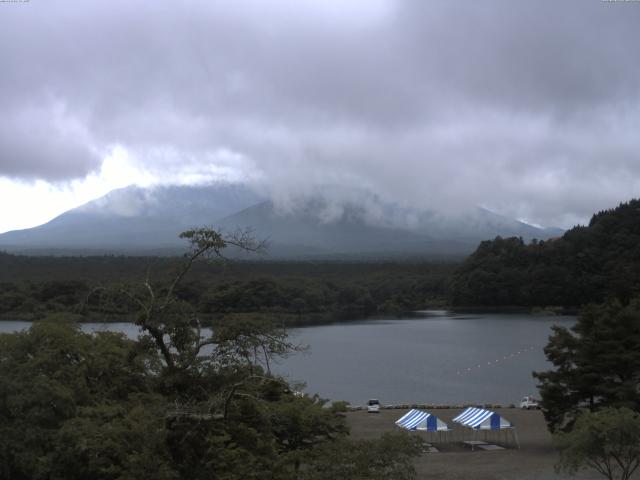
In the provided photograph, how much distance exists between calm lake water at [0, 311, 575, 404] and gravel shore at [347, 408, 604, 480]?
290 cm

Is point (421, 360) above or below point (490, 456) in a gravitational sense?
below

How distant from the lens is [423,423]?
55.3 feet

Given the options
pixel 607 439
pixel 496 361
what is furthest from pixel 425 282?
pixel 607 439

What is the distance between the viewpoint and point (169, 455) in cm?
604

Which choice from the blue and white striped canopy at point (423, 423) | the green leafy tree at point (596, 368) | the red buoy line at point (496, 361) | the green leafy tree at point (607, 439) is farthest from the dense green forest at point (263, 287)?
the green leafy tree at point (607, 439)

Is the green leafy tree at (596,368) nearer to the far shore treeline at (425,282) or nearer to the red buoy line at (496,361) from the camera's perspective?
the red buoy line at (496,361)

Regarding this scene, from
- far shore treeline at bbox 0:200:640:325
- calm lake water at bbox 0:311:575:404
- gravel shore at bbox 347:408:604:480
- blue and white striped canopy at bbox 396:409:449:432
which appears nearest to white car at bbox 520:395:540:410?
gravel shore at bbox 347:408:604:480

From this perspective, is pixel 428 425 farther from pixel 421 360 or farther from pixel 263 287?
pixel 263 287

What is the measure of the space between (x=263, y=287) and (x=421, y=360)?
20.6 metres

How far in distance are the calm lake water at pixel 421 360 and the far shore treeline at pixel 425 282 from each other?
18.0 ft

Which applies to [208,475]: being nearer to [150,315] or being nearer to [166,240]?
[150,315]

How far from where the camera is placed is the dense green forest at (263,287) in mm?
45125

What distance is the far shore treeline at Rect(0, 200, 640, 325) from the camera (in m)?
48.5

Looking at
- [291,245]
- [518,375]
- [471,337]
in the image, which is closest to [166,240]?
[291,245]
